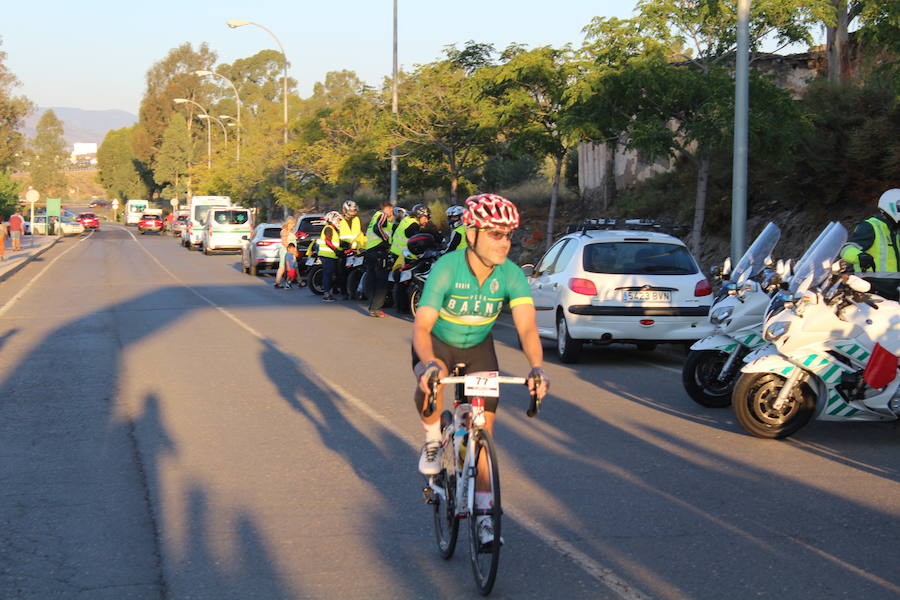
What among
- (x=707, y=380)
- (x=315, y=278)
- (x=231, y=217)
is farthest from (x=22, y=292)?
(x=231, y=217)

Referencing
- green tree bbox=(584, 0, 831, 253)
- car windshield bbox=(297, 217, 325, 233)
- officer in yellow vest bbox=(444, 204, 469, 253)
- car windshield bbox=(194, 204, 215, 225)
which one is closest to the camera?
officer in yellow vest bbox=(444, 204, 469, 253)

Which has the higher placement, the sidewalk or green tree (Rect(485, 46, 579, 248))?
green tree (Rect(485, 46, 579, 248))

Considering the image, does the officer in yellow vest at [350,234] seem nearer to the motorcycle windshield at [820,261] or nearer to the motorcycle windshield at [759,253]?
the motorcycle windshield at [759,253]

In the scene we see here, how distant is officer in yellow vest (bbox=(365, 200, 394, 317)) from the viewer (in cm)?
1927

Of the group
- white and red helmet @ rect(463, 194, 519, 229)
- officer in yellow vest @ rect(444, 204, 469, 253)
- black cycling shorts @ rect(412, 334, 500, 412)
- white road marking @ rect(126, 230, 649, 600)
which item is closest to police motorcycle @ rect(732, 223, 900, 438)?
white road marking @ rect(126, 230, 649, 600)

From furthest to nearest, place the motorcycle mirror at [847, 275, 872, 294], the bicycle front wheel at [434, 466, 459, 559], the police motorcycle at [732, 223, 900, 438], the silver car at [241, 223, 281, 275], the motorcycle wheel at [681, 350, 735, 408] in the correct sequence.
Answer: the silver car at [241, 223, 281, 275], the motorcycle wheel at [681, 350, 735, 408], the police motorcycle at [732, 223, 900, 438], the motorcycle mirror at [847, 275, 872, 294], the bicycle front wheel at [434, 466, 459, 559]

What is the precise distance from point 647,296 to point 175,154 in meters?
109

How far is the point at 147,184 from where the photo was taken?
438 ft

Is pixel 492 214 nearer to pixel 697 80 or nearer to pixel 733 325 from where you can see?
pixel 733 325

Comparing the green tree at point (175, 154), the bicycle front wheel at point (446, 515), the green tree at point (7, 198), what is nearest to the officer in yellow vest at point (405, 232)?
the bicycle front wheel at point (446, 515)

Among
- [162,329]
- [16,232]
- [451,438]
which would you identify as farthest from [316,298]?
[16,232]

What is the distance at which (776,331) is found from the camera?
334 inches

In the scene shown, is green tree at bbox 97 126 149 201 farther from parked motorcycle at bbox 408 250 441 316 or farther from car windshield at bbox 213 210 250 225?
parked motorcycle at bbox 408 250 441 316

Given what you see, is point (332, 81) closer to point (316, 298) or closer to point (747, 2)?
point (316, 298)
